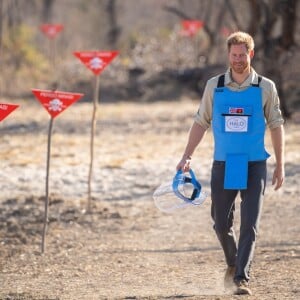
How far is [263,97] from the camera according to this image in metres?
6.73

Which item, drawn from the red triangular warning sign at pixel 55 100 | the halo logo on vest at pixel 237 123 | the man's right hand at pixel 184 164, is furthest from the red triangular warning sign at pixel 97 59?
the halo logo on vest at pixel 237 123

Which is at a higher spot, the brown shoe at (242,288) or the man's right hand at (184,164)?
the man's right hand at (184,164)

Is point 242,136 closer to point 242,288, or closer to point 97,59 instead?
point 242,288

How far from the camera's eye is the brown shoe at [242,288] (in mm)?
6867

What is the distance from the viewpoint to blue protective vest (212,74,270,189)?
670 cm

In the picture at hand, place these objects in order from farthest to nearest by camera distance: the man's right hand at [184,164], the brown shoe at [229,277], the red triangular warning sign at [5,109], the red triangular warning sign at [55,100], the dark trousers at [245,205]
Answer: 1. the red triangular warning sign at [55,100]
2. the red triangular warning sign at [5,109]
3. the brown shoe at [229,277]
4. the man's right hand at [184,164]
5. the dark trousers at [245,205]

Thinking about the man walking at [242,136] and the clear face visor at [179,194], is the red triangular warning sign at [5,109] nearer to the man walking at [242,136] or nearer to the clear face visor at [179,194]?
the clear face visor at [179,194]

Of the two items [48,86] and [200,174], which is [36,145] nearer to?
[200,174]

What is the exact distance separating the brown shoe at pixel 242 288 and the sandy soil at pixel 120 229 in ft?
0.30

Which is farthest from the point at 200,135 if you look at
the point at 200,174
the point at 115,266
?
the point at 200,174

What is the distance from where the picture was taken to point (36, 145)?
1775 centimetres

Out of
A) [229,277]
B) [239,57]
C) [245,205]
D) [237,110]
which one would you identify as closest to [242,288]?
[229,277]

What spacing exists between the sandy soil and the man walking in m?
0.55

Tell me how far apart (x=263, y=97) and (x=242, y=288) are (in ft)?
4.24
